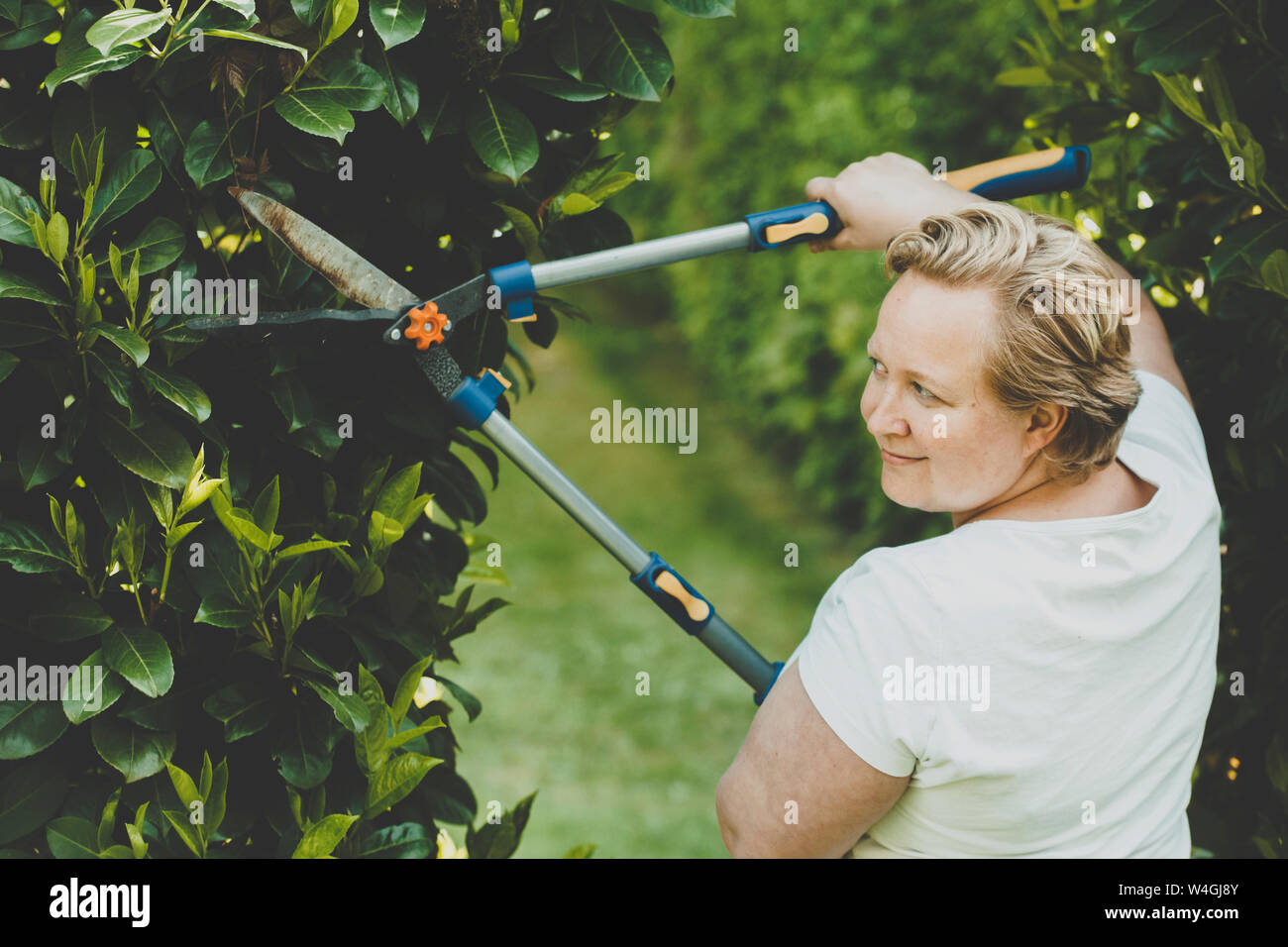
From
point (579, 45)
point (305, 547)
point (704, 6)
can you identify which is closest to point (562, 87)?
point (579, 45)

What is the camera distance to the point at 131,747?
1.72 meters

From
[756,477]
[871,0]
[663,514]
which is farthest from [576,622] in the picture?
[871,0]

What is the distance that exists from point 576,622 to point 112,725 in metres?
4.90

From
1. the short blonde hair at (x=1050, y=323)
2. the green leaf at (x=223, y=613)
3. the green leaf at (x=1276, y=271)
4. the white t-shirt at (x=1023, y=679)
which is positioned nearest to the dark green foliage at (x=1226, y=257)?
the green leaf at (x=1276, y=271)

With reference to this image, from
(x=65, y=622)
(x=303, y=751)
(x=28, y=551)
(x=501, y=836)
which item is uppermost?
(x=28, y=551)

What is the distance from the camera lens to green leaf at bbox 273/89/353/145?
5.51ft

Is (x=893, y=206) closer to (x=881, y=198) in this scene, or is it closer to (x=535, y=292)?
(x=881, y=198)

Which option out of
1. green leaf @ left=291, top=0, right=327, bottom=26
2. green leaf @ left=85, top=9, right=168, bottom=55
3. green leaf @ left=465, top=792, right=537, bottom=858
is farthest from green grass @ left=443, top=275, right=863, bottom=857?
green leaf @ left=85, top=9, right=168, bottom=55

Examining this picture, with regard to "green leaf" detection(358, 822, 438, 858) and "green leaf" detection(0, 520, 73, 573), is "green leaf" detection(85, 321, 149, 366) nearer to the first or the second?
"green leaf" detection(0, 520, 73, 573)

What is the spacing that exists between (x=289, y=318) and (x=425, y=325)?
202mm

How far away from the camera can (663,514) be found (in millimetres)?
7594

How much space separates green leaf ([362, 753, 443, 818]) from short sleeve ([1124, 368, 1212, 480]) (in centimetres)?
129
